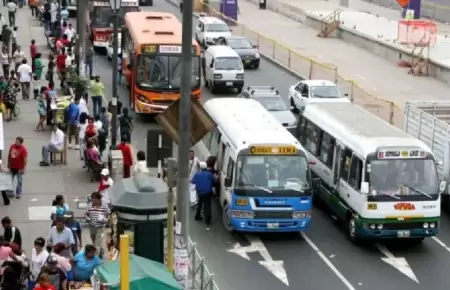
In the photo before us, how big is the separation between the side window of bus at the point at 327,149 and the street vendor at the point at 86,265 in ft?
27.7

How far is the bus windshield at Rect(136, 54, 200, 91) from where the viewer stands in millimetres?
32719

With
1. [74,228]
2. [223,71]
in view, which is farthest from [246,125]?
[223,71]

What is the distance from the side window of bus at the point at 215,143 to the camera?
24725 mm

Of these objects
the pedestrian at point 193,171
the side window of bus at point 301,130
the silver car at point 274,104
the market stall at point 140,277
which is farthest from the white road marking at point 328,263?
the silver car at point 274,104

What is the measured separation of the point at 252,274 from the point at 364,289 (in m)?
2.20

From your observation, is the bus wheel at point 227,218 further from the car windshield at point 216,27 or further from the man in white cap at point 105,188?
the car windshield at point 216,27

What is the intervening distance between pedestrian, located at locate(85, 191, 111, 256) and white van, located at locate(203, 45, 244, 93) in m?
20.0

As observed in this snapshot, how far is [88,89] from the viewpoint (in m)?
32.9

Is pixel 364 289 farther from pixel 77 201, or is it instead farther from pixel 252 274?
pixel 77 201

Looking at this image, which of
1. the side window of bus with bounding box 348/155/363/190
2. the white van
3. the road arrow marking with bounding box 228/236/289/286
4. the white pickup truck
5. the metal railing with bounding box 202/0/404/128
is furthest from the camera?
the white van

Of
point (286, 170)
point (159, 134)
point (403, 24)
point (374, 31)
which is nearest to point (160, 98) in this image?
point (286, 170)

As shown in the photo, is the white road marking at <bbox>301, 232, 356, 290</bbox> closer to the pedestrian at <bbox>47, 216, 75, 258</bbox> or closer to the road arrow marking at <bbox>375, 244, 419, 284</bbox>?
the road arrow marking at <bbox>375, 244, 419, 284</bbox>

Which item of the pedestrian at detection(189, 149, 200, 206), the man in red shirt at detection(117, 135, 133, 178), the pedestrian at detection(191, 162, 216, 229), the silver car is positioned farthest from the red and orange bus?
the pedestrian at detection(191, 162, 216, 229)

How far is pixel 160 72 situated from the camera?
3294 cm
